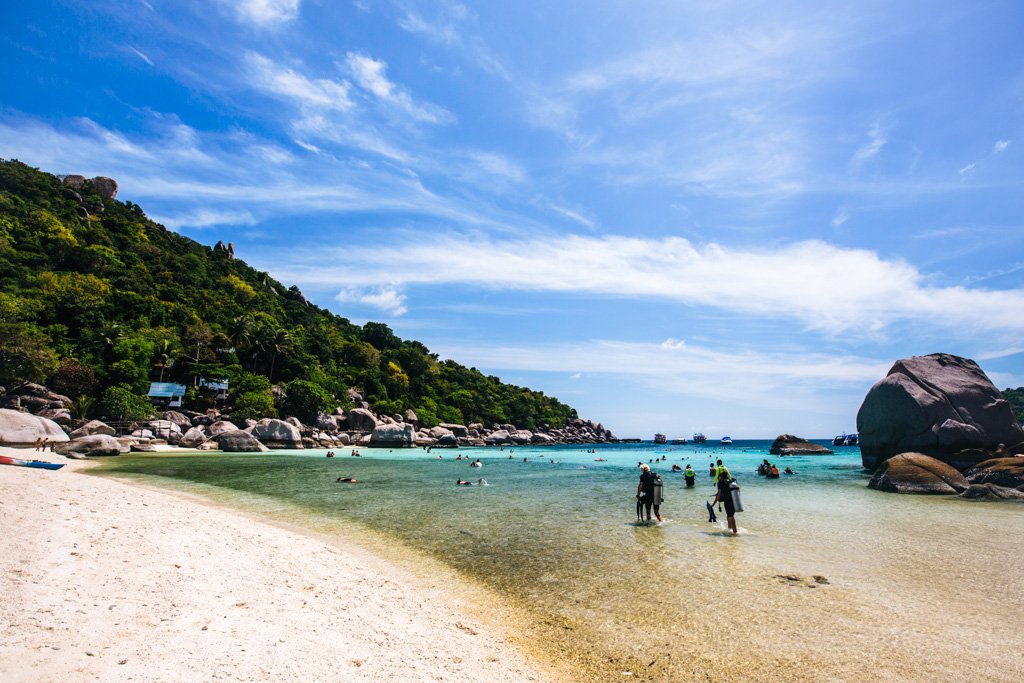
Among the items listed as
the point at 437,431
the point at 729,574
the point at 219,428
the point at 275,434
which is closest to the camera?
the point at 729,574

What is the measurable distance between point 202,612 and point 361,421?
77.2 m

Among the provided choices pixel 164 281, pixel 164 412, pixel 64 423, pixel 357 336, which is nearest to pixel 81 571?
pixel 64 423

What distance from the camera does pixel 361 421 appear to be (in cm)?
7969

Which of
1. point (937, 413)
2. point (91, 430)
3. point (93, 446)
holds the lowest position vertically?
point (93, 446)

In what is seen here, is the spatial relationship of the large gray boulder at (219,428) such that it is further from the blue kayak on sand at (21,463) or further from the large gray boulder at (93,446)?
the blue kayak on sand at (21,463)

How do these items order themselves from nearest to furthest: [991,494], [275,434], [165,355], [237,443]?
[991,494] → [237,443] → [275,434] → [165,355]

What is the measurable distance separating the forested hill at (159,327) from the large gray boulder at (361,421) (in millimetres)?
4537

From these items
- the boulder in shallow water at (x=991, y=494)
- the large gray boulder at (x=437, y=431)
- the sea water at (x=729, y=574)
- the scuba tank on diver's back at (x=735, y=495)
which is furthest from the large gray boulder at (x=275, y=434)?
the boulder in shallow water at (x=991, y=494)

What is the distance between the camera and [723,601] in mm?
8680

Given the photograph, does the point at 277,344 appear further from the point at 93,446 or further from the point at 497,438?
the point at 497,438

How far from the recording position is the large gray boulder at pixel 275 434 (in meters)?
57.7

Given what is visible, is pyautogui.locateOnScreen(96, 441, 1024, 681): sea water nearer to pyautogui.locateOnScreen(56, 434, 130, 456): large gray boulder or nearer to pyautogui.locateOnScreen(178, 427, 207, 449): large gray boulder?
pyautogui.locateOnScreen(56, 434, 130, 456): large gray boulder

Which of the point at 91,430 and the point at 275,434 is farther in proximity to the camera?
the point at 275,434

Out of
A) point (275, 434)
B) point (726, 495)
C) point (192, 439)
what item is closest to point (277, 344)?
point (275, 434)
